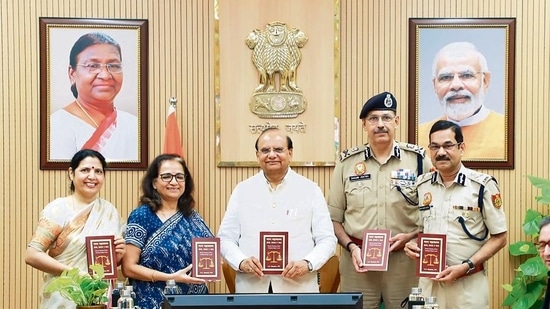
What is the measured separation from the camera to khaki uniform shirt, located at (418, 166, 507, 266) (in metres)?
3.41

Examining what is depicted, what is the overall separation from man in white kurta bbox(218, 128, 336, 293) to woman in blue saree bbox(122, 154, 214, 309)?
0.62 ft

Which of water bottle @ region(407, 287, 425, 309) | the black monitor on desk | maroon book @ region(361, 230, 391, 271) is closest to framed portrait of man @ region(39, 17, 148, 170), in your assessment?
maroon book @ region(361, 230, 391, 271)

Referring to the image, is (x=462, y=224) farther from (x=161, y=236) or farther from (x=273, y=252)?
(x=161, y=236)

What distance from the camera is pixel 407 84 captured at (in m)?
5.10

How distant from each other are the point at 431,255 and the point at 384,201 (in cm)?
70

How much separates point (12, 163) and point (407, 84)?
9.59 ft

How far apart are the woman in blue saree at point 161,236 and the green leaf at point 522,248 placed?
7.99ft

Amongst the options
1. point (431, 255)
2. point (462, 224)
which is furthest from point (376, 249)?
point (462, 224)

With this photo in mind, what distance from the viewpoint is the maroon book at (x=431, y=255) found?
3.23 metres

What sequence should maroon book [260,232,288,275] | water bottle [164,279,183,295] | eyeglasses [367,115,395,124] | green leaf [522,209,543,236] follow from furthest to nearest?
green leaf [522,209,543,236] → eyeglasses [367,115,395,124] → maroon book [260,232,288,275] → water bottle [164,279,183,295]

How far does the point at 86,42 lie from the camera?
500cm

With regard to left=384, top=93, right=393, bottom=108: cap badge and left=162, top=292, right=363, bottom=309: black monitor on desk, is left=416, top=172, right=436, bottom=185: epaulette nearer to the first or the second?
left=384, top=93, right=393, bottom=108: cap badge

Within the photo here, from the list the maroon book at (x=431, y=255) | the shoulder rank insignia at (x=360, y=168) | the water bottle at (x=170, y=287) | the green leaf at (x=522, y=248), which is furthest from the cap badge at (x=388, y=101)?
the green leaf at (x=522, y=248)

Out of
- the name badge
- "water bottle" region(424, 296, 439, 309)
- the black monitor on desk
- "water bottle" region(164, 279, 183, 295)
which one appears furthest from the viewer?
the name badge
